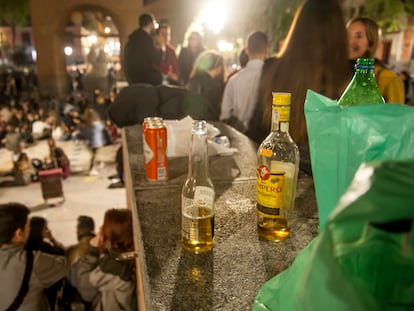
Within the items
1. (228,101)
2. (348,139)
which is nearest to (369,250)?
(348,139)

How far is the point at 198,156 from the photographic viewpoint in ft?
3.24

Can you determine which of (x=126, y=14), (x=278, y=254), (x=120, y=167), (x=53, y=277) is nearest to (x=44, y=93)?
(x=126, y=14)

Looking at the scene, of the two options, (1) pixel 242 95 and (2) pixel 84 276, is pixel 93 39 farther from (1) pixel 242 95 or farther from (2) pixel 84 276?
(2) pixel 84 276

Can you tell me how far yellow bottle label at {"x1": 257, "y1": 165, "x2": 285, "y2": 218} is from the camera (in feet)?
3.02

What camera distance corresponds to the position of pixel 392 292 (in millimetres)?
400

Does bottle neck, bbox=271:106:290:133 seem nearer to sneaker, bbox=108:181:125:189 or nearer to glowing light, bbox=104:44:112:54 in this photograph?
sneaker, bbox=108:181:125:189

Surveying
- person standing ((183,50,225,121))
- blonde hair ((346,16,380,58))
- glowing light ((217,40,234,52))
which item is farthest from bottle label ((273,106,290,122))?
glowing light ((217,40,234,52))

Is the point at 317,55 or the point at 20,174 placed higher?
the point at 317,55

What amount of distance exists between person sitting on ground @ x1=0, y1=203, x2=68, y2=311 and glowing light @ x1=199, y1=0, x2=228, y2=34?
24.8ft

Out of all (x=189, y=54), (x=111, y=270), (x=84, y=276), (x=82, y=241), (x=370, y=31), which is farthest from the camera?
(x=189, y=54)

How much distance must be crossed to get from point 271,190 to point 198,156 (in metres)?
0.21

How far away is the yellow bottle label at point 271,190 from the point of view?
3.02ft

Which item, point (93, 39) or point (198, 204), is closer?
point (198, 204)

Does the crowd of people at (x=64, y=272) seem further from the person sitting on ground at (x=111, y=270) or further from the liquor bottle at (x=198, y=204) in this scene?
the liquor bottle at (x=198, y=204)
